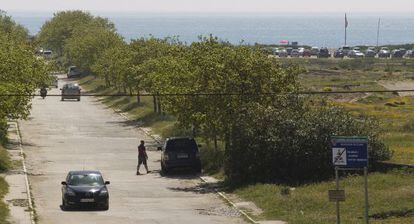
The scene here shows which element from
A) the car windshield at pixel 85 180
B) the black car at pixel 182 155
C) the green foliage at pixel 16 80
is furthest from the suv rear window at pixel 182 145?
the car windshield at pixel 85 180

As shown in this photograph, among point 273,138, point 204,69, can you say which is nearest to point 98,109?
point 204,69

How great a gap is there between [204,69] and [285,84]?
3.42 m

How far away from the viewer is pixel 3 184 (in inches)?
1494

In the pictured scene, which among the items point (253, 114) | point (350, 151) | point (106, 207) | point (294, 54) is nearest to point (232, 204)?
point (106, 207)

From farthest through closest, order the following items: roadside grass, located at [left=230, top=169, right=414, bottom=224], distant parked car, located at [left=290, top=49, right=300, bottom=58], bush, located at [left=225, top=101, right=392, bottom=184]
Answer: distant parked car, located at [left=290, top=49, right=300, bottom=58] → bush, located at [left=225, top=101, right=392, bottom=184] → roadside grass, located at [left=230, top=169, right=414, bottom=224]

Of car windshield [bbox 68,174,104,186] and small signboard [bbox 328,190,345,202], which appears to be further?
car windshield [bbox 68,174,104,186]

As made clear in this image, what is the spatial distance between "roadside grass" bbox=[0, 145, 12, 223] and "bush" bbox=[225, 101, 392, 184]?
27.9 feet

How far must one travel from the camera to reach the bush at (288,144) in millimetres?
36625

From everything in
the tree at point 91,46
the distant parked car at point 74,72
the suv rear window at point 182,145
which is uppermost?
the suv rear window at point 182,145

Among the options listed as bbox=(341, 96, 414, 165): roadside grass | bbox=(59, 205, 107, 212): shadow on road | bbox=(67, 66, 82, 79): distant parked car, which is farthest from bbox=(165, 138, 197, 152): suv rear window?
bbox=(67, 66, 82, 79): distant parked car

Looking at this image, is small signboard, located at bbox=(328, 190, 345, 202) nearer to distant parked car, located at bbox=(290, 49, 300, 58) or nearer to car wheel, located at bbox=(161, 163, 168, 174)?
car wheel, located at bbox=(161, 163, 168, 174)

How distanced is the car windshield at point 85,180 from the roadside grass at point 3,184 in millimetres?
2373

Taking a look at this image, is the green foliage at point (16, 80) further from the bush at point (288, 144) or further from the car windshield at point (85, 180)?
the bush at point (288, 144)

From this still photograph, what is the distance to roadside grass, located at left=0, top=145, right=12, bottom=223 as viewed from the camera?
31027 mm
